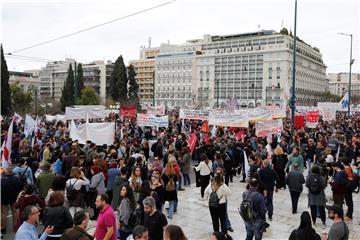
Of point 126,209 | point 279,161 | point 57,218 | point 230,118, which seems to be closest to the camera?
point 57,218

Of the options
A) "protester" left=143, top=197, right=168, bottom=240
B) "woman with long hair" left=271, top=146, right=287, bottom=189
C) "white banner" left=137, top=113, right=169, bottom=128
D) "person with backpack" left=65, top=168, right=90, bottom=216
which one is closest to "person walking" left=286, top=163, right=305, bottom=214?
"woman with long hair" left=271, top=146, right=287, bottom=189

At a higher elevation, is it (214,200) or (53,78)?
(53,78)

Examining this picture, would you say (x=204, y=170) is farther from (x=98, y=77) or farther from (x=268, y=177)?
(x=98, y=77)

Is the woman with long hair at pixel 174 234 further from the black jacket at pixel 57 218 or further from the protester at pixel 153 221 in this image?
the black jacket at pixel 57 218

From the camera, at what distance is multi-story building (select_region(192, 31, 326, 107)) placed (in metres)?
101

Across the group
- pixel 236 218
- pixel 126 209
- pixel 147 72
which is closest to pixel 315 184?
pixel 236 218

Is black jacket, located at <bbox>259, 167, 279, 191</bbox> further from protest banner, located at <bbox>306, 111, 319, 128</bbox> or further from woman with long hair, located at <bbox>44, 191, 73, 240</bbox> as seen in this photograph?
protest banner, located at <bbox>306, 111, 319, 128</bbox>

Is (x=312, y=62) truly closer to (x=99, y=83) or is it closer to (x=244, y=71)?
(x=244, y=71)

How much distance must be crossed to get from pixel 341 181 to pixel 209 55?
105 metres

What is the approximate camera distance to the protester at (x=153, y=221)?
5785 mm

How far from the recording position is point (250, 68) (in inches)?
4168

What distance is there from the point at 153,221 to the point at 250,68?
10326cm

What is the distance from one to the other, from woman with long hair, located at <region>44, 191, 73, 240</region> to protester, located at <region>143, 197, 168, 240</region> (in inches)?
47.2

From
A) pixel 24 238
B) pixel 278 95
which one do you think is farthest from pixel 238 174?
pixel 278 95
